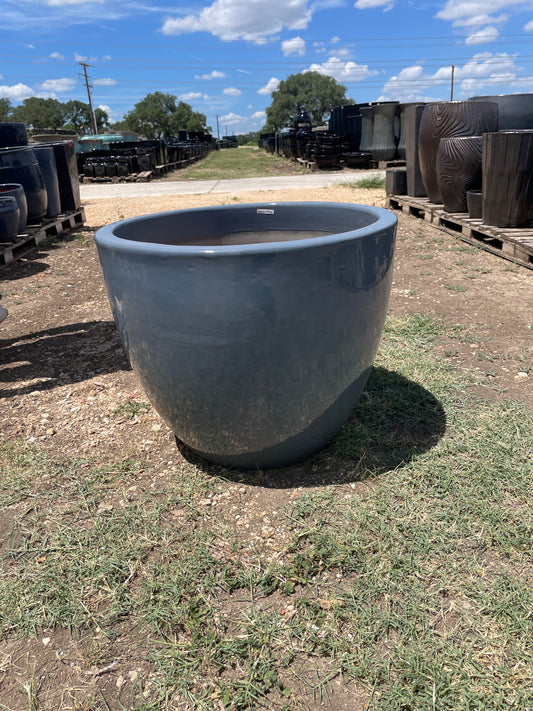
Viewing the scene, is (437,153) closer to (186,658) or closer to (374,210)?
(374,210)

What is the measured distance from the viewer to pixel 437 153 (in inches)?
266

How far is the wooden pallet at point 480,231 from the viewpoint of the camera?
5141mm

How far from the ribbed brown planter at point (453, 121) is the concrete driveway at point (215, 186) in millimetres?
5653

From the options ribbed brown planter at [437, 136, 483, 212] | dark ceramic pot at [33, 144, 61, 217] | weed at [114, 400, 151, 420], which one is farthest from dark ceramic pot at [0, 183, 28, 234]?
ribbed brown planter at [437, 136, 483, 212]

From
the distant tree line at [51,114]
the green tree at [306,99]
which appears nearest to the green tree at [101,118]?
the distant tree line at [51,114]

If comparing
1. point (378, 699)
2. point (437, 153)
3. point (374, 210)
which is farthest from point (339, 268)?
point (437, 153)

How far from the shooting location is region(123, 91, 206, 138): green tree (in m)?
90.3

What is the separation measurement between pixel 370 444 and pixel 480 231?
4.29 metres

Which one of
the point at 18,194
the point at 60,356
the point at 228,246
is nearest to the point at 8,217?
the point at 18,194

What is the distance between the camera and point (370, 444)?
2.43 meters

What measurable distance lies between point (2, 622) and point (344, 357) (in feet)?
4.71

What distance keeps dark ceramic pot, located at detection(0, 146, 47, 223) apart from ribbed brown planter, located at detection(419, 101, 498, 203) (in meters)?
5.21

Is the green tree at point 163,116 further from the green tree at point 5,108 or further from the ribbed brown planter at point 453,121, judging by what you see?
the ribbed brown planter at point 453,121

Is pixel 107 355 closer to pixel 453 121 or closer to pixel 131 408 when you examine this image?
pixel 131 408
